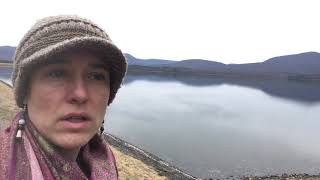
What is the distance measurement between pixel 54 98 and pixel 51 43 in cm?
21

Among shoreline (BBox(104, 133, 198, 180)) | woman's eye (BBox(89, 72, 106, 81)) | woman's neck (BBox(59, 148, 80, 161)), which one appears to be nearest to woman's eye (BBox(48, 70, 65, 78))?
woman's eye (BBox(89, 72, 106, 81))

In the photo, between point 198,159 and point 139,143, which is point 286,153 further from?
point 139,143

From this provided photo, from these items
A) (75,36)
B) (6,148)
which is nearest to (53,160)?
(6,148)

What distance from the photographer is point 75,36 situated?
1455 mm

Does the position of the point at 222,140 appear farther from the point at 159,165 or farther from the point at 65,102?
the point at 65,102

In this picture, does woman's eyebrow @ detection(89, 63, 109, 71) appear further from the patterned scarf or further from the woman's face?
the patterned scarf

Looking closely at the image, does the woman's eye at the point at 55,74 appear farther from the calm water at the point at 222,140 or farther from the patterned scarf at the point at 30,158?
the calm water at the point at 222,140

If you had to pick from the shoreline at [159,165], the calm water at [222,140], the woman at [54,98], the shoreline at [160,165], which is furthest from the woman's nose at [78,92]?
the calm water at [222,140]

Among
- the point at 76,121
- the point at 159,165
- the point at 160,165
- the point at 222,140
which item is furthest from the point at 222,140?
the point at 76,121

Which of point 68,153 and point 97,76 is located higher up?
point 97,76

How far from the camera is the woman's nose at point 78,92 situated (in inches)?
57.3

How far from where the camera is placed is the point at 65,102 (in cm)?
146

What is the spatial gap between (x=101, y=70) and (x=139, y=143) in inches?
1316

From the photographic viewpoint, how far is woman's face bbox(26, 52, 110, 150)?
1447mm
